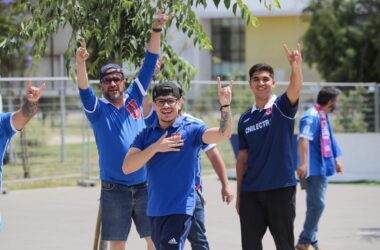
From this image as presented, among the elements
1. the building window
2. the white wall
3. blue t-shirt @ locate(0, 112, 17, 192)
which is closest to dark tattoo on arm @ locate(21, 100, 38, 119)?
blue t-shirt @ locate(0, 112, 17, 192)

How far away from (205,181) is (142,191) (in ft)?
33.7

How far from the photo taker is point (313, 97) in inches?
768

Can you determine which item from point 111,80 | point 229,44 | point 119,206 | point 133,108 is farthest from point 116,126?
point 229,44

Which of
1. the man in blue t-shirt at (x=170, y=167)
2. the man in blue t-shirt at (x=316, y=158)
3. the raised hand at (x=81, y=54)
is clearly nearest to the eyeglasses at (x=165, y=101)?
the man in blue t-shirt at (x=170, y=167)

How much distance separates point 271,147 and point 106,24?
195 centimetres

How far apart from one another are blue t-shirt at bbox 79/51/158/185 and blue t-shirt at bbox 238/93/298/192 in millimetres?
1004

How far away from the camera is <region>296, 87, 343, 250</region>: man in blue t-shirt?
9531 millimetres

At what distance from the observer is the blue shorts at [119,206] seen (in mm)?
7363

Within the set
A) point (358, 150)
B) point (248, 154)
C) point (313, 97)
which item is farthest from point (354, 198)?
point (248, 154)

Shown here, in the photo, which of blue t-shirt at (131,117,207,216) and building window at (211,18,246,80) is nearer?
blue t-shirt at (131,117,207,216)

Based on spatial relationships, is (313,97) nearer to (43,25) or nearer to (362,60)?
(362,60)

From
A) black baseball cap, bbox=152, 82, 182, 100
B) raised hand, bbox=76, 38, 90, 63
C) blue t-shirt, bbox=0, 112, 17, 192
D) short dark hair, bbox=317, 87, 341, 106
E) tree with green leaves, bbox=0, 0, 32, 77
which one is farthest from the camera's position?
tree with green leaves, bbox=0, 0, 32, 77

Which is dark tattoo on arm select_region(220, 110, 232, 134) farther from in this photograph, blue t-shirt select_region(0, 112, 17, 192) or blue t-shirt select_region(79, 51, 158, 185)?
blue t-shirt select_region(0, 112, 17, 192)

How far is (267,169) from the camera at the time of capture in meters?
7.07
